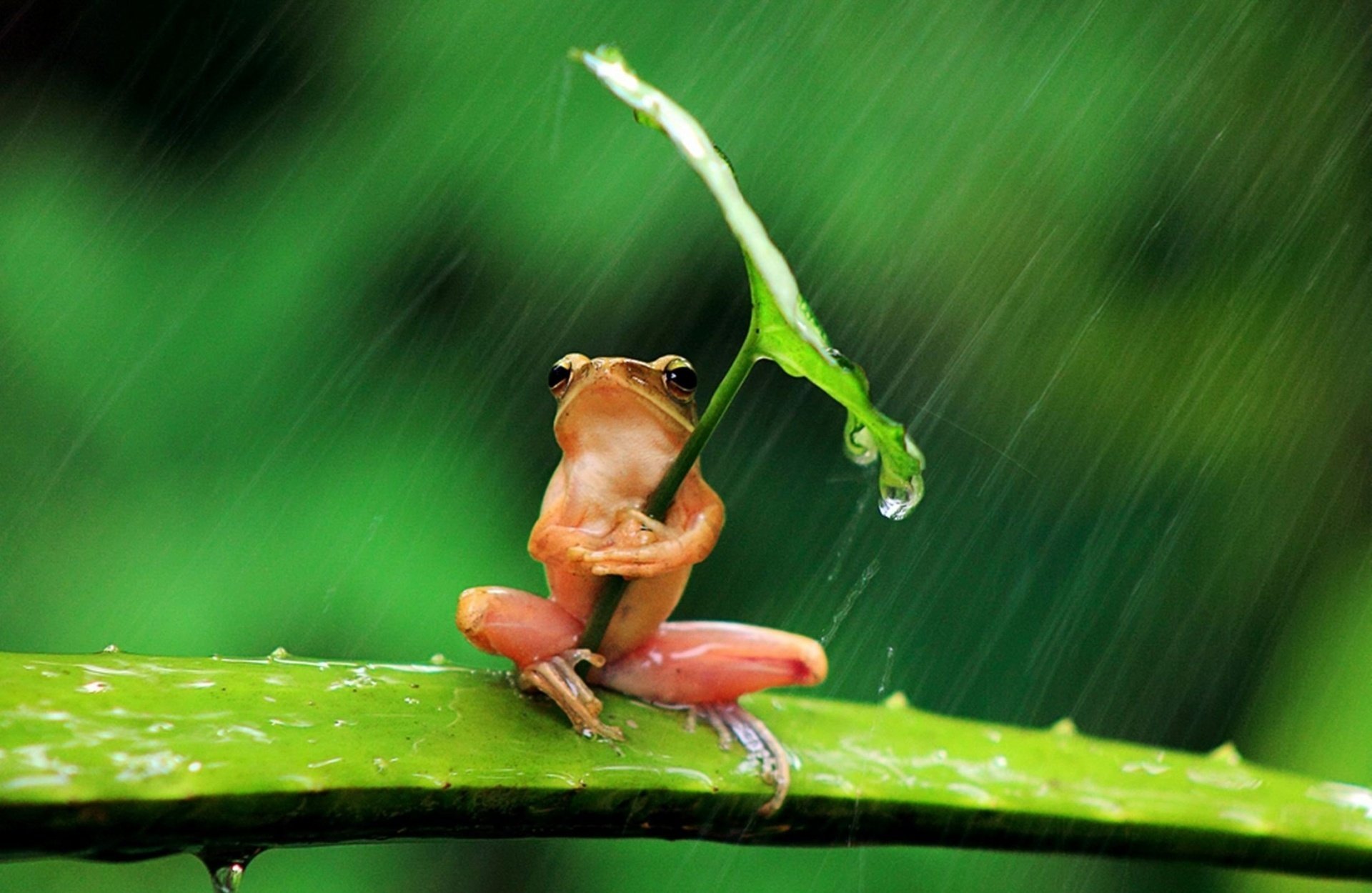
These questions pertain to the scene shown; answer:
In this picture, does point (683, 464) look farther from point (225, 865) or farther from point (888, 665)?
point (888, 665)

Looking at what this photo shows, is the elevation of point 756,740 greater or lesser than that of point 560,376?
lesser

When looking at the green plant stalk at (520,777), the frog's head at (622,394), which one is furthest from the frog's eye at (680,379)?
the green plant stalk at (520,777)

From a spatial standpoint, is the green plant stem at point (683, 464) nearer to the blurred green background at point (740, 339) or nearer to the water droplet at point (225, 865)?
the water droplet at point (225, 865)

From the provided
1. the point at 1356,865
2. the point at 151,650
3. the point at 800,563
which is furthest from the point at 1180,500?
the point at 151,650

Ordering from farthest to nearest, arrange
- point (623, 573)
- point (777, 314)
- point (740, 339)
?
point (740, 339)
point (623, 573)
point (777, 314)

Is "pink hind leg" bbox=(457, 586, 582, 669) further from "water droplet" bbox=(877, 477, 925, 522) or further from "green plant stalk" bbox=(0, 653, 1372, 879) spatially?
"water droplet" bbox=(877, 477, 925, 522)

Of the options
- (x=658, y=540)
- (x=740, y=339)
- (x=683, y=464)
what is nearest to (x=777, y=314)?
(x=683, y=464)

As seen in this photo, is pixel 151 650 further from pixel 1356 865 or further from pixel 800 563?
pixel 1356 865
